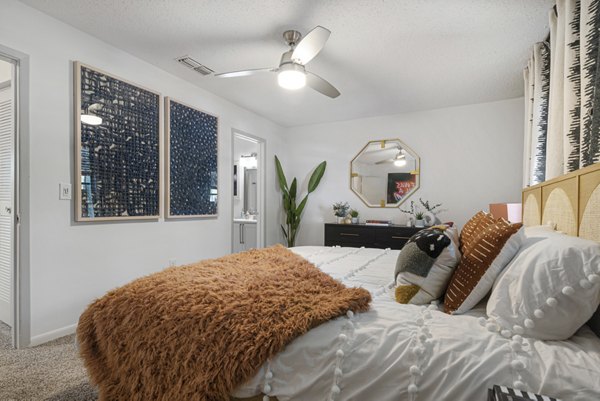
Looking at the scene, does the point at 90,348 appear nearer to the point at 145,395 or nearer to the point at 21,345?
the point at 145,395

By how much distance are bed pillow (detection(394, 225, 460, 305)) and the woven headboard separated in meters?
0.44

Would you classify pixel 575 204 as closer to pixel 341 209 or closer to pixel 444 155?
pixel 444 155

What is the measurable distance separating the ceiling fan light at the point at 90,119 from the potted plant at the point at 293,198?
2660 mm

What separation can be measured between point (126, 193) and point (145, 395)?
6.61 ft

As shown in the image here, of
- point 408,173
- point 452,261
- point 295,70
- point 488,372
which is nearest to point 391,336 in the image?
point 488,372

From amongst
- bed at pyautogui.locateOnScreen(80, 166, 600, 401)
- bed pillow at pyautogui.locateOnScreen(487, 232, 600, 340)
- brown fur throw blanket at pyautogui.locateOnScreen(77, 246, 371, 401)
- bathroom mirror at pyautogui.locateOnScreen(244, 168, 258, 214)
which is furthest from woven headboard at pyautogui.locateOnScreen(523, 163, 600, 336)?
bathroom mirror at pyautogui.locateOnScreen(244, 168, 258, 214)

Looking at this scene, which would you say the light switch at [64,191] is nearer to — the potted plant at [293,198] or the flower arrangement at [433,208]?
the potted plant at [293,198]

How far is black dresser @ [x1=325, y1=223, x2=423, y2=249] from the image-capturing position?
3795mm

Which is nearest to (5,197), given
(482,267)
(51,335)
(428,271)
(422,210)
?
(51,335)

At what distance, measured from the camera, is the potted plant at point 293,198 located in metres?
4.70

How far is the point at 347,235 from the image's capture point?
418 cm

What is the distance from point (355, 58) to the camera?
2.68 m

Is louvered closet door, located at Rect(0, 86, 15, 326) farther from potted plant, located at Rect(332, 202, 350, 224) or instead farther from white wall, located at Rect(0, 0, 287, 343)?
potted plant, located at Rect(332, 202, 350, 224)

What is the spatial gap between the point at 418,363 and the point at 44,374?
2.11 m
